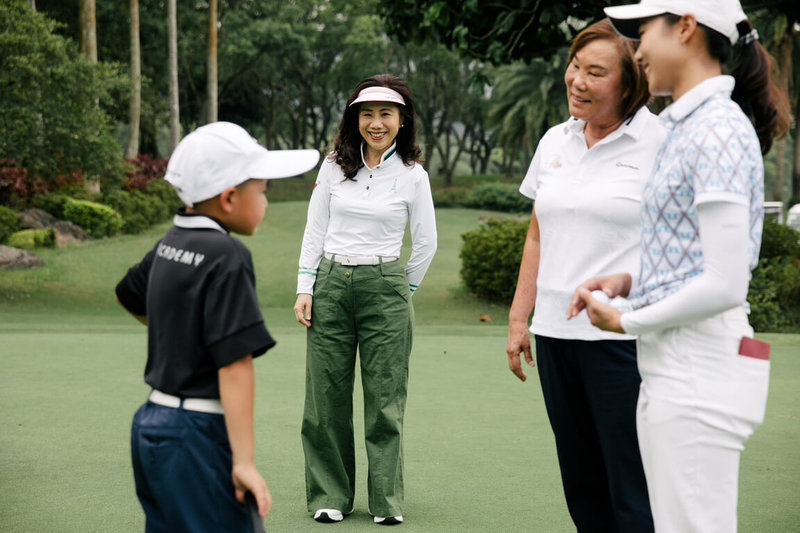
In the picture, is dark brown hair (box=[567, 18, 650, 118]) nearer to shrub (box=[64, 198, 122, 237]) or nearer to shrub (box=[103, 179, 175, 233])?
shrub (box=[103, 179, 175, 233])

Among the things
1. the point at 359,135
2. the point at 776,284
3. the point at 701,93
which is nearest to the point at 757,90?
the point at 701,93

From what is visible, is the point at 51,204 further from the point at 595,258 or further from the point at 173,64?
the point at 595,258

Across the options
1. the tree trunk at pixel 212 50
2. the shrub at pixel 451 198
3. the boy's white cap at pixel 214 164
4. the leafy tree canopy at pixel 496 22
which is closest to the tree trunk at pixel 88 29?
the tree trunk at pixel 212 50

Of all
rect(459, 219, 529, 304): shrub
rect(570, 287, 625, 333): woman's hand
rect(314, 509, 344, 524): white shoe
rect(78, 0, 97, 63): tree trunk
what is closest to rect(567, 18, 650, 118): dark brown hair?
rect(570, 287, 625, 333): woman's hand

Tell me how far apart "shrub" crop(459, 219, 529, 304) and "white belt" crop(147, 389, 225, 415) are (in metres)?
11.5

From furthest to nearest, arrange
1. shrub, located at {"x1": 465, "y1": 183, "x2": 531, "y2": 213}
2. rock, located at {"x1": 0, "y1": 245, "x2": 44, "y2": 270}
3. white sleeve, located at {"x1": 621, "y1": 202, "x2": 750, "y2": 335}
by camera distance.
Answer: shrub, located at {"x1": 465, "y1": 183, "x2": 531, "y2": 213}
rock, located at {"x1": 0, "y1": 245, "x2": 44, "y2": 270}
white sleeve, located at {"x1": 621, "y1": 202, "x2": 750, "y2": 335}

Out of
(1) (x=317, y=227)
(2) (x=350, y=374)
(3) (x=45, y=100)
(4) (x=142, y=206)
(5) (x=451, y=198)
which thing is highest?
(1) (x=317, y=227)

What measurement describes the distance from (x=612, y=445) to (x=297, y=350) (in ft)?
19.5

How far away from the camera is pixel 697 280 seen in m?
2.16

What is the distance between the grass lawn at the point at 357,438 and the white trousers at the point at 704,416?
6.28ft

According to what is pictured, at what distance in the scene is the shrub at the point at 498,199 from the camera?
35000 mm

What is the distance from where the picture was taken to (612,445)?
3.02 metres

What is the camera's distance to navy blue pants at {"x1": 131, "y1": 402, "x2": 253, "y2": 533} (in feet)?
7.81

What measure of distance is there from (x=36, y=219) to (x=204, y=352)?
20.4 meters
